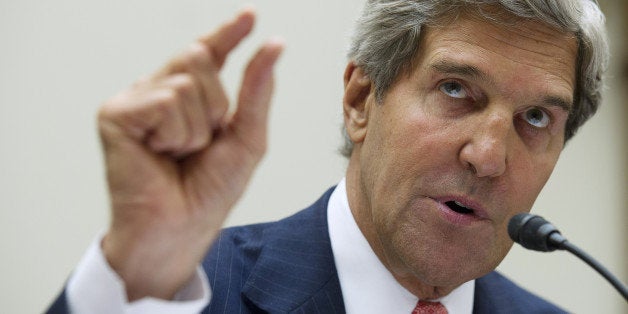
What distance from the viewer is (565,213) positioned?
4.59 m

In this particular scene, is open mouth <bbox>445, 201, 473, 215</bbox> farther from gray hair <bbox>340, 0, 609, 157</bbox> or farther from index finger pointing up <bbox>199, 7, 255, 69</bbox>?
index finger pointing up <bbox>199, 7, 255, 69</bbox>

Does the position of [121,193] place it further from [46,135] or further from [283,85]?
[283,85]

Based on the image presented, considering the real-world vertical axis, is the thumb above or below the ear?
above

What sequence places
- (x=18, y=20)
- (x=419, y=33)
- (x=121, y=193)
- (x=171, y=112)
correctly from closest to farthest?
(x=171, y=112) → (x=121, y=193) → (x=419, y=33) → (x=18, y=20)

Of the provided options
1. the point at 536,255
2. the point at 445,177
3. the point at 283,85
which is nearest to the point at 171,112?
the point at 445,177

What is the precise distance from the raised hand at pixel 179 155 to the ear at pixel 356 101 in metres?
0.78

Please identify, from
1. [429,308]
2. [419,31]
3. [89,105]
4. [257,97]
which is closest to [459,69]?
[419,31]

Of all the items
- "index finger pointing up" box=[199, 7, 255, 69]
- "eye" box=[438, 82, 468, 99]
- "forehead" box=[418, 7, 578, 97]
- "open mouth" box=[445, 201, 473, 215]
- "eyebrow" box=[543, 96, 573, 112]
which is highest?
"index finger pointing up" box=[199, 7, 255, 69]

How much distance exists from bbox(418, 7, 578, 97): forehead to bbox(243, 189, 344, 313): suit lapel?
21.7 inches

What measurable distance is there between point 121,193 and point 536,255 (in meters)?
3.51

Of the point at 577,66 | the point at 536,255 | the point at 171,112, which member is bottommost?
the point at 536,255

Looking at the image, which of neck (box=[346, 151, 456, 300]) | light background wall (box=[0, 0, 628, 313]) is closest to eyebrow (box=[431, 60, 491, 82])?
neck (box=[346, 151, 456, 300])

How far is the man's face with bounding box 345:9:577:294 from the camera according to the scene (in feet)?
6.38

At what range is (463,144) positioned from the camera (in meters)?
1.94
